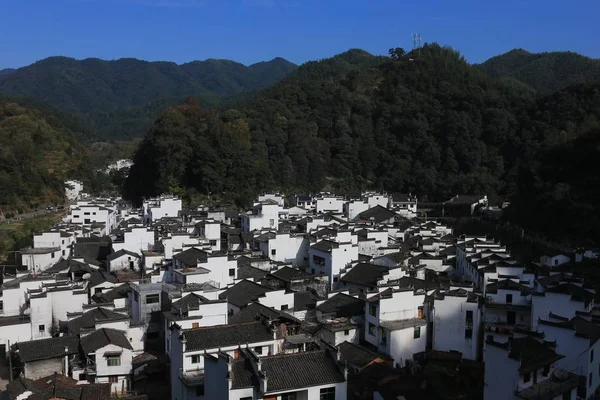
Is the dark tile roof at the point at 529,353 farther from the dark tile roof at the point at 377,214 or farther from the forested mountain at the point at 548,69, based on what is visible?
the forested mountain at the point at 548,69

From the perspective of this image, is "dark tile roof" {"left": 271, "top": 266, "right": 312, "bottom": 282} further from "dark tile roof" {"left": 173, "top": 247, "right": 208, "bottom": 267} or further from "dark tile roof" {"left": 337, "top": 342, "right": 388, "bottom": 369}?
"dark tile roof" {"left": 337, "top": 342, "right": 388, "bottom": 369}

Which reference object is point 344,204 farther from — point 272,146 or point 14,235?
point 14,235

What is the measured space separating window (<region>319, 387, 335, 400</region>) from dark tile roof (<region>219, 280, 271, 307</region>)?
5790 mm

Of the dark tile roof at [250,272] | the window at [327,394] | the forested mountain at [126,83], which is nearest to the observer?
the window at [327,394]

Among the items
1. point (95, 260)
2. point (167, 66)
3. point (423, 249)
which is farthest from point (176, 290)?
point (167, 66)

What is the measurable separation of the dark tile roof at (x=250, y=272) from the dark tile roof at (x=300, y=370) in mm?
8302

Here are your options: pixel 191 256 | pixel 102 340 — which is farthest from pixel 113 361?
pixel 191 256

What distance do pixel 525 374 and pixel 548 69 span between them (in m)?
70.0

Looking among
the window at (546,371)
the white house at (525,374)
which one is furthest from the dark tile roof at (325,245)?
the window at (546,371)

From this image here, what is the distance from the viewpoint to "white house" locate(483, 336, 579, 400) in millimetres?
8891

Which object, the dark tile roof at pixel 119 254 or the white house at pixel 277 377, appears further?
the dark tile roof at pixel 119 254

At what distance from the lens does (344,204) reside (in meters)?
31.5

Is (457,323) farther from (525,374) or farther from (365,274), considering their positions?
(365,274)

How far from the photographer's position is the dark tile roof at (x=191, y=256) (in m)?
16.6
